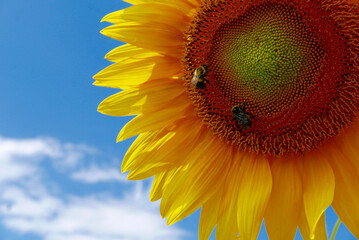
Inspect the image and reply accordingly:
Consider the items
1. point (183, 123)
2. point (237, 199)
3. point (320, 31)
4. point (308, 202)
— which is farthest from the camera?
point (183, 123)

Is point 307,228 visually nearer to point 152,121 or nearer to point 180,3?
point 152,121

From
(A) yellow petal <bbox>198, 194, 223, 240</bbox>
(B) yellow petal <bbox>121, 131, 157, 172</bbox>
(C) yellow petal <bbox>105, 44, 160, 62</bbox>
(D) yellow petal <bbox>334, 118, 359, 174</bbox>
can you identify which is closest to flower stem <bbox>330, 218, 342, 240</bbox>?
(D) yellow petal <bbox>334, 118, 359, 174</bbox>

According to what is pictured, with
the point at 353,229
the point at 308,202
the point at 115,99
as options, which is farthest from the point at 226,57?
the point at 353,229

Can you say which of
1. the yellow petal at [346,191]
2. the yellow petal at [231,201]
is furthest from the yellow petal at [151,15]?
the yellow petal at [346,191]

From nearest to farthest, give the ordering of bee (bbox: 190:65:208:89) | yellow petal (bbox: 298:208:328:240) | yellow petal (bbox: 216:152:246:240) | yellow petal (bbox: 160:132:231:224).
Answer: yellow petal (bbox: 298:208:328:240), bee (bbox: 190:65:208:89), yellow petal (bbox: 216:152:246:240), yellow petal (bbox: 160:132:231:224)

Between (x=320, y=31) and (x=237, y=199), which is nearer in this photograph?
(x=320, y=31)

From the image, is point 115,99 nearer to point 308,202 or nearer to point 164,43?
point 164,43

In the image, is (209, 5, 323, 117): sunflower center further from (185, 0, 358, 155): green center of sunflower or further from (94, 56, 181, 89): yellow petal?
(94, 56, 181, 89): yellow petal

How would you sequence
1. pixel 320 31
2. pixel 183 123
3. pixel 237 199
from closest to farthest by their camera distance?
pixel 320 31 → pixel 237 199 → pixel 183 123
